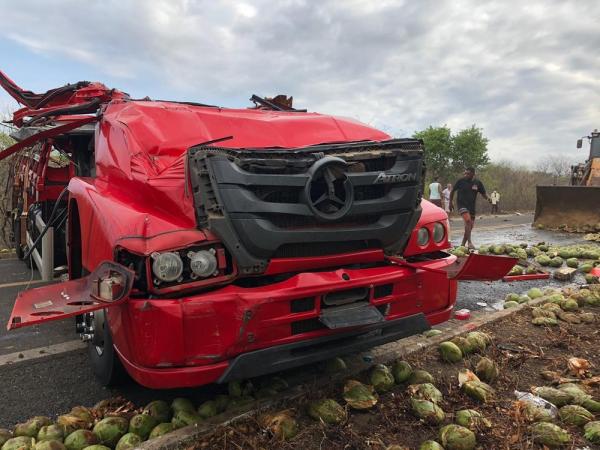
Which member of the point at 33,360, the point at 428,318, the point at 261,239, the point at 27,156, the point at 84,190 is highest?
the point at 27,156

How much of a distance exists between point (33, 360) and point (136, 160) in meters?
2.18

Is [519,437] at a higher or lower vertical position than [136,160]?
lower

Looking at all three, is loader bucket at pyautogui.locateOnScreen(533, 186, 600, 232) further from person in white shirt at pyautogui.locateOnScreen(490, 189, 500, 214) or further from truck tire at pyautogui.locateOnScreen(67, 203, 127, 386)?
truck tire at pyautogui.locateOnScreen(67, 203, 127, 386)

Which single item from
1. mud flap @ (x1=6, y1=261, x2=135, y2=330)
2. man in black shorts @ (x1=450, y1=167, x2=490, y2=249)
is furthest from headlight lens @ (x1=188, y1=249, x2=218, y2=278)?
man in black shorts @ (x1=450, y1=167, x2=490, y2=249)

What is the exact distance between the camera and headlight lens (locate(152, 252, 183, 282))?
239 cm

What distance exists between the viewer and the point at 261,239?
258 cm

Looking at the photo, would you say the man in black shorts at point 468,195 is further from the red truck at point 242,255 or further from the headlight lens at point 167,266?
the headlight lens at point 167,266

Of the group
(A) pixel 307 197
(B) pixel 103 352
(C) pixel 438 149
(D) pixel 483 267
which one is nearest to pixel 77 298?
(B) pixel 103 352

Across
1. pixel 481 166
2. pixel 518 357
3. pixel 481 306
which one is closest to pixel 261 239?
pixel 518 357

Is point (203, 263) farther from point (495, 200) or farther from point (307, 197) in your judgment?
point (495, 200)

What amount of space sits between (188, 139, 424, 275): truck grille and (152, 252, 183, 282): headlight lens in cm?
26

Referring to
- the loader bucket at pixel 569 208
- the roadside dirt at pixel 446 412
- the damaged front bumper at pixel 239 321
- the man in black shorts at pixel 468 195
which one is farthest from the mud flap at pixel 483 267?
the loader bucket at pixel 569 208

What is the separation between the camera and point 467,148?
2828cm

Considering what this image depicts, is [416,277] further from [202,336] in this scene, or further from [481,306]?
[481,306]
